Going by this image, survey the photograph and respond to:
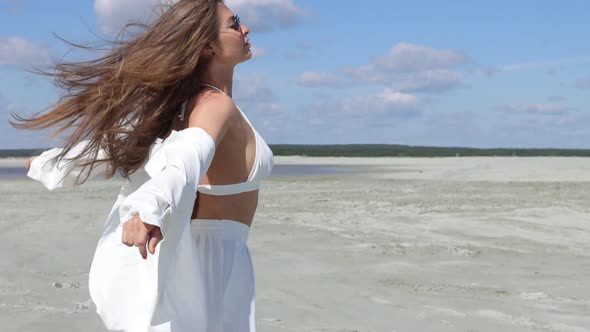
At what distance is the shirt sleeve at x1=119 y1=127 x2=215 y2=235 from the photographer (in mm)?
2266

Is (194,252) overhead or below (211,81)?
below

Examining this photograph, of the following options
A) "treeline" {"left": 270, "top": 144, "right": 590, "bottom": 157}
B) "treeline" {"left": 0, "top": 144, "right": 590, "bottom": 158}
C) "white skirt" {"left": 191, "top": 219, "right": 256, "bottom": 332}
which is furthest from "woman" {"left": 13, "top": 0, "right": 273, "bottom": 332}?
"treeline" {"left": 270, "top": 144, "right": 590, "bottom": 157}

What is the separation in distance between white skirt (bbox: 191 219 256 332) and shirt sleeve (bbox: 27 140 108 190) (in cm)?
51

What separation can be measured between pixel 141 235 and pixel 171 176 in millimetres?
226

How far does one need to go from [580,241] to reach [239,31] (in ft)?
26.8

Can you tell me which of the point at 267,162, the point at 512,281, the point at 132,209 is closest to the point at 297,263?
the point at 512,281

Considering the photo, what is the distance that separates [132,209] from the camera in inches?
89.9

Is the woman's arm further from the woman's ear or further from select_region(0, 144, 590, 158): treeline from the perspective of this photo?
select_region(0, 144, 590, 158): treeline

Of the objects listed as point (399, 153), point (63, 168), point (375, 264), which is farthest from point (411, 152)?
point (63, 168)

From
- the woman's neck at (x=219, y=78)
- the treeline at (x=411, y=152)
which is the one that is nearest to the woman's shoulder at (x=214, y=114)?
the woman's neck at (x=219, y=78)

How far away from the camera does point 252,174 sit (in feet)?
9.37

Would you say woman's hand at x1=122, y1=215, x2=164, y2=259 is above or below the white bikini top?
below

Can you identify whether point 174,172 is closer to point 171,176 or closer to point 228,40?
point 171,176

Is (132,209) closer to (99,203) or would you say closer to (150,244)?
(150,244)
